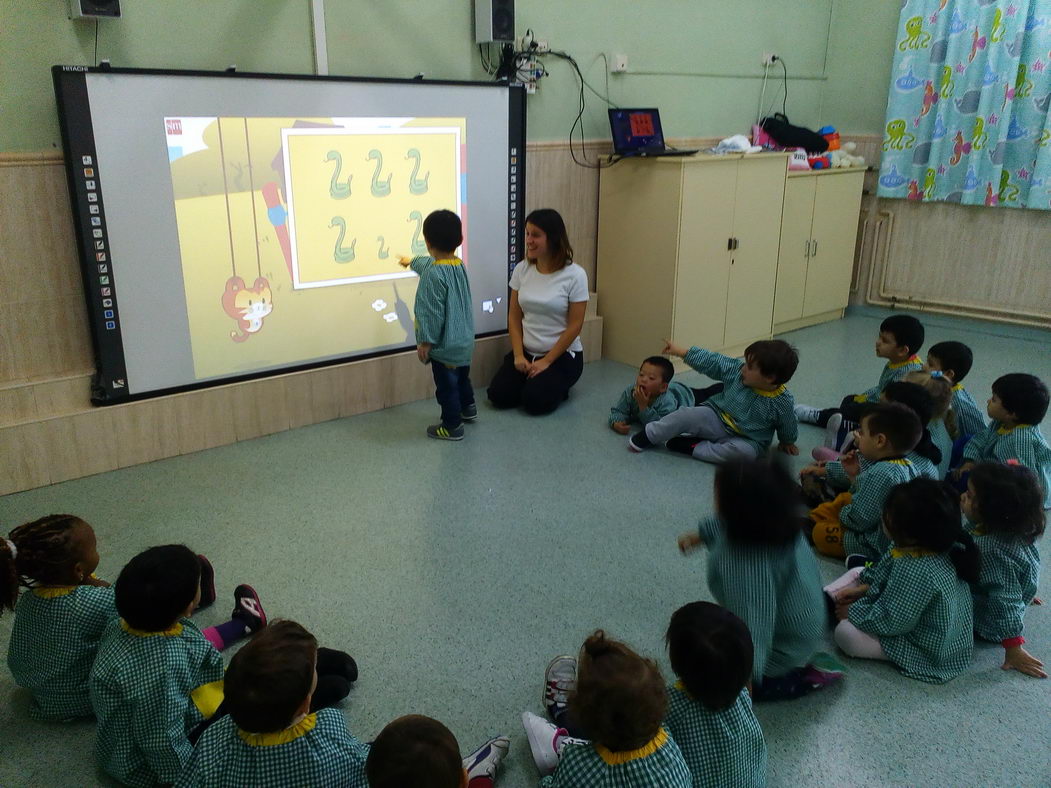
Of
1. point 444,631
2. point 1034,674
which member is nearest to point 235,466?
point 444,631

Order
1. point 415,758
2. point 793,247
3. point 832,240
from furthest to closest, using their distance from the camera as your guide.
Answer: point 832,240
point 793,247
point 415,758

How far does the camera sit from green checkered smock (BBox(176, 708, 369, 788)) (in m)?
1.36

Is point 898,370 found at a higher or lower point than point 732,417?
higher

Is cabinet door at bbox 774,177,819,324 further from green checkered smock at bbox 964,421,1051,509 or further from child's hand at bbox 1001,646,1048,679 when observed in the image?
child's hand at bbox 1001,646,1048,679

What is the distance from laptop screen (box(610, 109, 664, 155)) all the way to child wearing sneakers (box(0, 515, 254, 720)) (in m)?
3.31

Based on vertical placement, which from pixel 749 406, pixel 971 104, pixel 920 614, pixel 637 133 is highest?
pixel 971 104

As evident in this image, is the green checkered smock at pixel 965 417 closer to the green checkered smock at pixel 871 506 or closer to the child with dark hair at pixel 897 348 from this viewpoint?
the child with dark hair at pixel 897 348

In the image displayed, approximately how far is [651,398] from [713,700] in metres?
2.15

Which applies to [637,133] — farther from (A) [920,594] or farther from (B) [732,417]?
(A) [920,594]

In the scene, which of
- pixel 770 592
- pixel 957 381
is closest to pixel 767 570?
pixel 770 592

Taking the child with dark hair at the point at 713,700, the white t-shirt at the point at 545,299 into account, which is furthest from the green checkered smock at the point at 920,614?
the white t-shirt at the point at 545,299

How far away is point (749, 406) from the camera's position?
10.5 feet

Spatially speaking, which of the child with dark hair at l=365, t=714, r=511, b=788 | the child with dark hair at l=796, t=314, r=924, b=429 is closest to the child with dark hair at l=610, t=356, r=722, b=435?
the child with dark hair at l=796, t=314, r=924, b=429

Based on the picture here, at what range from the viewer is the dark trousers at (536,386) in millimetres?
3760
